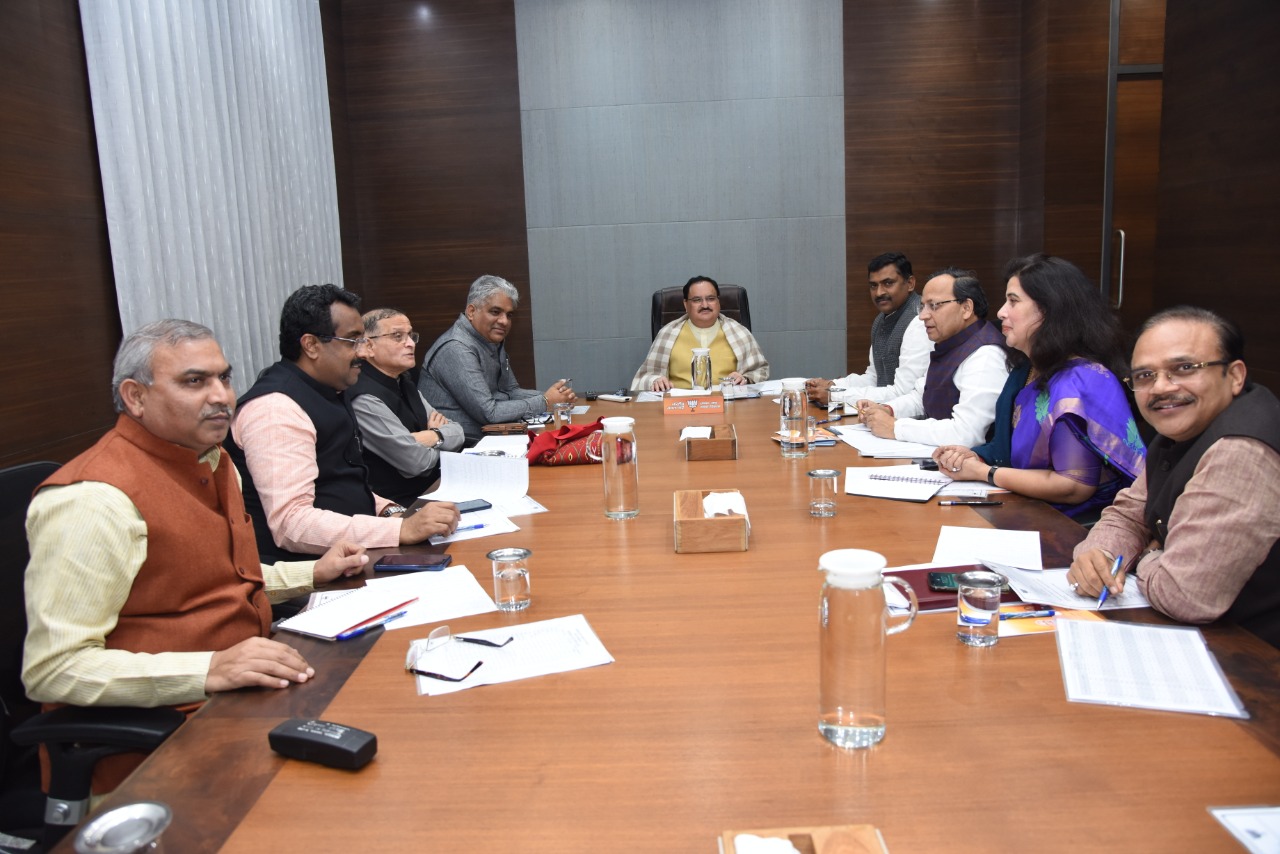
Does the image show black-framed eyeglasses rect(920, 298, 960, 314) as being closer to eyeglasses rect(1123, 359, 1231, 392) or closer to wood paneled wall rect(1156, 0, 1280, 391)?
wood paneled wall rect(1156, 0, 1280, 391)

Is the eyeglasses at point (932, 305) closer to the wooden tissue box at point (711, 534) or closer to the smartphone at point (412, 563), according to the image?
the wooden tissue box at point (711, 534)

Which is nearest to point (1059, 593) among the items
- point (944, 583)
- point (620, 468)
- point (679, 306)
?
point (944, 583)

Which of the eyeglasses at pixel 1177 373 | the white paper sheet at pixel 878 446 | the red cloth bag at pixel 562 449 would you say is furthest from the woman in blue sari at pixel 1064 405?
the red cloth bag at pixel 562 449

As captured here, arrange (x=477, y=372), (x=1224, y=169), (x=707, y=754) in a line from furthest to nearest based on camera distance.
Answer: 1. (x=477, y=372)
2. (x=1224, y=169)
3. (x=707, y=754)

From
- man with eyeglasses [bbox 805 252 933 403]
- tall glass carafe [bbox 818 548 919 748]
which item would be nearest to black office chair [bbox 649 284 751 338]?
man with eyeglasses [bbox 805 252 933 403]

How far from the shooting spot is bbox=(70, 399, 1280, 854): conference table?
1051 mm

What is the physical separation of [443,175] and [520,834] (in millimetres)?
5421

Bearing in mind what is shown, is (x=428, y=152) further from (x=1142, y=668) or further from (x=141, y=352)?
(x=1142, y=668)

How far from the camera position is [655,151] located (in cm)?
593

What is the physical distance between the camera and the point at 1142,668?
1392 mm

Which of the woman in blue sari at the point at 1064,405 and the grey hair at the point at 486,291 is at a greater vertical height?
the grey hair at the point at 486,291

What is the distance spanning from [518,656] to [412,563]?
0.58m

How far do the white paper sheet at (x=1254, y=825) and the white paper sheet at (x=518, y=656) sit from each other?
0.83 metres

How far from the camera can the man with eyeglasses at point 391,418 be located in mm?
3211
